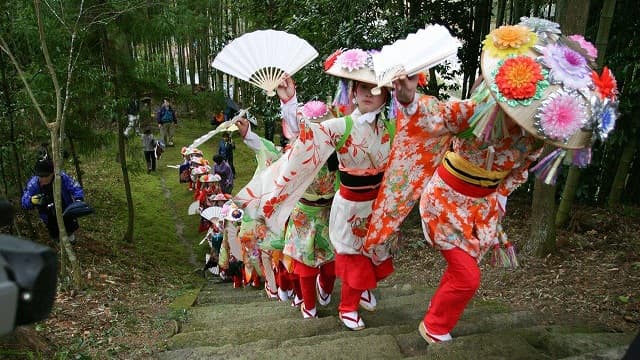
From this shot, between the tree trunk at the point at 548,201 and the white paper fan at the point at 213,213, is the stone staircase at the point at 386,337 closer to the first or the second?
the tree trunk at the point at 548,201

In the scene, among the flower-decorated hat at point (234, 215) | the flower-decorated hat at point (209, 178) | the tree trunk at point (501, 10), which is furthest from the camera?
the flower-decorated hat at point (209, 178)

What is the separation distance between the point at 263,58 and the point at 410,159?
3.88ft

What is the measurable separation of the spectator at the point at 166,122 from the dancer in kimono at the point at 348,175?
475 inches

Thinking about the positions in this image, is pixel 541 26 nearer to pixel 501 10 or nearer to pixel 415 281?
pixel 415 281

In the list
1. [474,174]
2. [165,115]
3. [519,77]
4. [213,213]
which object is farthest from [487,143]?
[165,115]

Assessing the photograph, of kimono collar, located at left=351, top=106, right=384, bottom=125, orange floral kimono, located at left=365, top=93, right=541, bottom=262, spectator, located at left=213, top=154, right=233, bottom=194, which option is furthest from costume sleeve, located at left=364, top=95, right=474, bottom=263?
spectator, located at left=213, top=154, right=233, bottom=194

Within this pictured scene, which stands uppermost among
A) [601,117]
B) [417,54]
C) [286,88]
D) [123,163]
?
[417,54]

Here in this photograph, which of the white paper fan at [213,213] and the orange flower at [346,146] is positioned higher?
the orange flower at [346,146]

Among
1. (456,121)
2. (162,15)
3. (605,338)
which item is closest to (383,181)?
(456,121)

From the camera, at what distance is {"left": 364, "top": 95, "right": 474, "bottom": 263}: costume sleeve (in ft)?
8.99

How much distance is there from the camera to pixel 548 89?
246cm

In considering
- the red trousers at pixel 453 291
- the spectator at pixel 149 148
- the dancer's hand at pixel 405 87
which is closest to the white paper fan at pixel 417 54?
the dancer's hand at pixel 405 87

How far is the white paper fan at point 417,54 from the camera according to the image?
2484mm

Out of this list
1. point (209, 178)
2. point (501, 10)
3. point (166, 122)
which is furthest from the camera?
point (166, 122)
